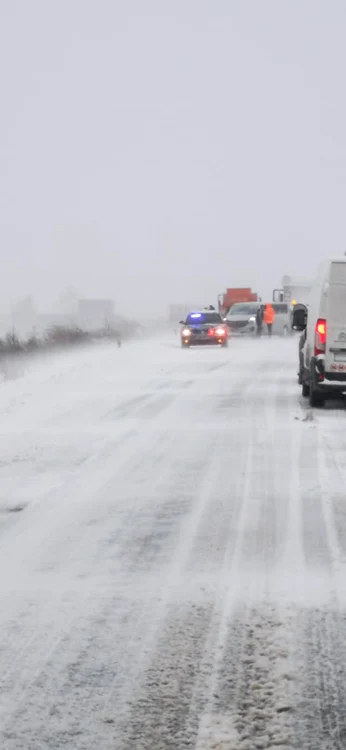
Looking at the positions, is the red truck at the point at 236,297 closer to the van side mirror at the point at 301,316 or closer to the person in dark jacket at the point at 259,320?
the person in dark jacket at the point at 259,320

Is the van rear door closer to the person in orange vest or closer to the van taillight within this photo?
the van taillight

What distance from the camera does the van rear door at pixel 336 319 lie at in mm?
17062

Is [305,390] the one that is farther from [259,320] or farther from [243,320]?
[259,320]

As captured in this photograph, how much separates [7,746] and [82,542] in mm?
3546

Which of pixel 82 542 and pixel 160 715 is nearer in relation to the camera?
pixel 160 715

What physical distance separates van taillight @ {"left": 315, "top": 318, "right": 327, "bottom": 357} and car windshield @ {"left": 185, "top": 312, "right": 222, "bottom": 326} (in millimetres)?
26153

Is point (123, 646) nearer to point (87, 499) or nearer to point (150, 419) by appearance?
point (87, 499)

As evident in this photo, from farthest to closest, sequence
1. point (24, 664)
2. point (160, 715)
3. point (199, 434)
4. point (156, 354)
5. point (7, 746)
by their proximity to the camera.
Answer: point (156, 354)
point (199, 434)
point (24, 664)
point (160, 715)
point (7, 746)

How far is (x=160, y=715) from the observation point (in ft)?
14.7

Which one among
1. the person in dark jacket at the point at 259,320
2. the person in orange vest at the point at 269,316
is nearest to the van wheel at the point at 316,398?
the person in orange vest at the point at 269,316

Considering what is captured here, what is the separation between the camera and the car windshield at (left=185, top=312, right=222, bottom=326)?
43.8 meters

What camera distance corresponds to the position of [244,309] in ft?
173

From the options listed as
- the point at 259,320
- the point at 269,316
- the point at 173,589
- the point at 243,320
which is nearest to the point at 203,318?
the point at 243,320

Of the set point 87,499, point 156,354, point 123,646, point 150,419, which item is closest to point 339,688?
point 123,646
